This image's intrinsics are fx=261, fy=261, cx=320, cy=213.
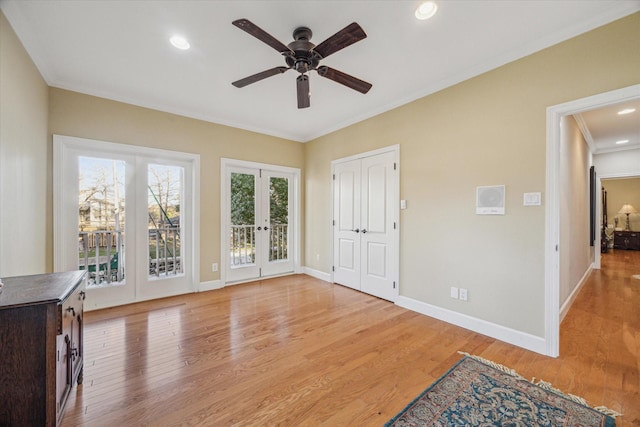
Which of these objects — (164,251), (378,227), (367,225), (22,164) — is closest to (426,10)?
(378,227)

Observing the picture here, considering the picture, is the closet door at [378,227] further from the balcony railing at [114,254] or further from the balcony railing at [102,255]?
the balcony railing at [102,255]

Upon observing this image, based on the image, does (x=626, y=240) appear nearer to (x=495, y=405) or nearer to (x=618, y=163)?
(x=618, y=163)

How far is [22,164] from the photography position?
2402mm

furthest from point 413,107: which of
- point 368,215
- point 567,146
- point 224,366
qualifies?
point 224,366

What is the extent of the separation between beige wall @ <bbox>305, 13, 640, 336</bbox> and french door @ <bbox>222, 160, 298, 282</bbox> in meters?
2.33

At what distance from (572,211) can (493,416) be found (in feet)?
11.4

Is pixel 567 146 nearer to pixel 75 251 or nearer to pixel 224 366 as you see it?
pixel 224 366

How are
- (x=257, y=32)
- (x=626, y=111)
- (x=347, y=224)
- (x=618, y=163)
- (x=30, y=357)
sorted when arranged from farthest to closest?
(x=618, y=163)
(x=347, y=224)
(x=626, y=111)
(x=257, y=32)
(x=30, y=357)

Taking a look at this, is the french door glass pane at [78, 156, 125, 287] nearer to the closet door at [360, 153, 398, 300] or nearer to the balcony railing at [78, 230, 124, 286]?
the balcony railing at [78, 230, 124, 286]

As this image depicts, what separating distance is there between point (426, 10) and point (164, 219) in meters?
4.05

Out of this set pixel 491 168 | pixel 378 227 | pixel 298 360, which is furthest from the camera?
pixel 378 227

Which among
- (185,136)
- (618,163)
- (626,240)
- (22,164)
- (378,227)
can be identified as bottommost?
(626,240)

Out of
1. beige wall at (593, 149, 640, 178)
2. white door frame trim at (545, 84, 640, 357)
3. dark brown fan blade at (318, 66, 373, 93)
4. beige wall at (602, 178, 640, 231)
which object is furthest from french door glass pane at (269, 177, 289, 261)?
beige wall at (602, 178, 640, 231)

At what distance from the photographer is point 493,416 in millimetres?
1626
